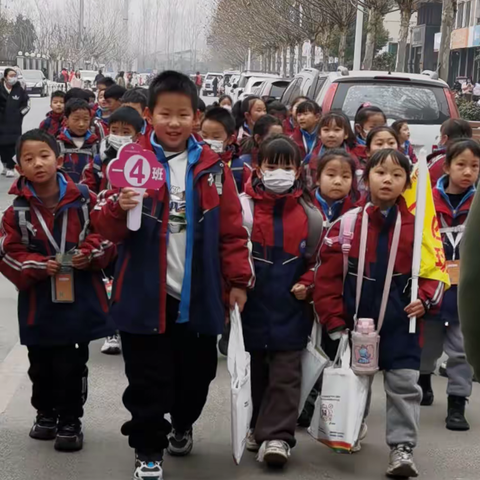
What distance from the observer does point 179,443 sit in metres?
5.05

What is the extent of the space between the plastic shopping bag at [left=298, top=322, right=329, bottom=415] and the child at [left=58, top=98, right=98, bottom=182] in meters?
3.46

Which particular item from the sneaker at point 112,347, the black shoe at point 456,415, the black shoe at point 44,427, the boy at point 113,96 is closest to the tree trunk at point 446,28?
the boy at point 113,96

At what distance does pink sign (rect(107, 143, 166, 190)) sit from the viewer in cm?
418

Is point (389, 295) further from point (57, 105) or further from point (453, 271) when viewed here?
point (57, 105)

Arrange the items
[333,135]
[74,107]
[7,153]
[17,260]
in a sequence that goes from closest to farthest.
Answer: [17,260] → [333,135] → [74,107] → [7,153]

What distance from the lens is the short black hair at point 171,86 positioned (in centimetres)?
445

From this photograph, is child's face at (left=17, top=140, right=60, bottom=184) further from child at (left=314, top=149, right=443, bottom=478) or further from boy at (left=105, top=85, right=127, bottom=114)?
boy at (left=105, top=85, right=127, bottom=114)

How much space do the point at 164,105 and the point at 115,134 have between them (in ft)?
8.23

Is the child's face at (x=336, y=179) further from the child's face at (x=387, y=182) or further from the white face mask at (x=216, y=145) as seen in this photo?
the white face mask at (x=216, y=145)

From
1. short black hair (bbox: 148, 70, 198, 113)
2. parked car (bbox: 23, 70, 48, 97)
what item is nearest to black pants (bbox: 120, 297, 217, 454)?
short black hair (bbox: 148, 70, 198, 113)

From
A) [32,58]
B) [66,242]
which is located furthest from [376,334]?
[32,58]

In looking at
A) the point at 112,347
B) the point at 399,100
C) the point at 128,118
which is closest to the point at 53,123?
the point at 128,118

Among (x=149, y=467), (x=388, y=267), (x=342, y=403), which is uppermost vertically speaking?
(x=388, y=267)

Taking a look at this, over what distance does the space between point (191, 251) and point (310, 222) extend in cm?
79
